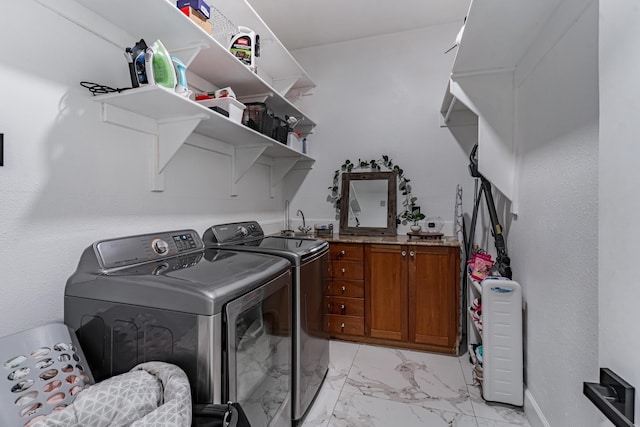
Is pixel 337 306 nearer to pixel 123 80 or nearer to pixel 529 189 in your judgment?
pixel 529 189

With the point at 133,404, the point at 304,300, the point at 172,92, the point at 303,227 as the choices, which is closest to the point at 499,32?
the point at 172,92

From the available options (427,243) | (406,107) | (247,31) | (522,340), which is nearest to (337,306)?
(427,243)

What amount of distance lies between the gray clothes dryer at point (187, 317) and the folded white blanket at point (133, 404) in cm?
9

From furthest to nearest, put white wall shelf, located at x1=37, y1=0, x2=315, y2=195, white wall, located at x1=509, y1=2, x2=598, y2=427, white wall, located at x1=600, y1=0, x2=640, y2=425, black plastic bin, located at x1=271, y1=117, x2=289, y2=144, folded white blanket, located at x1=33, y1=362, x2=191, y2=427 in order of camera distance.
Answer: black plastic bin, located at x1=271, y1=117, x2=289, y2=144 < white wall shelf, located at x1=37, y1=0, x2=315, y2=195 < white wall, located at x1=509, y1=2, x2=598, y2=427 < folded white blanket, located at x1=33, y1=362, x2=191, y2=427 < white wall, located at x1=600, y1=0, x2=640, y2=425

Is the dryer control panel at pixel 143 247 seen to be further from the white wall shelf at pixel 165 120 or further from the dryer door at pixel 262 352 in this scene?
the dryer door at pixel 262 352

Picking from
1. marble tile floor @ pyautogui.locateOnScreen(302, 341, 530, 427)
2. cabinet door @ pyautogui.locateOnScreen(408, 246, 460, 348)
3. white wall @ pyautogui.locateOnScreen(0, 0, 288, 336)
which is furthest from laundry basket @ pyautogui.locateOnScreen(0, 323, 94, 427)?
cabinet door @ pyautogui.locateOnScreen(408, 246, 460, 348)

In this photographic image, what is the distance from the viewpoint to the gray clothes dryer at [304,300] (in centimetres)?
160

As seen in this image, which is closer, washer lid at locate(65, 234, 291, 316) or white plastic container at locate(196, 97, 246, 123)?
washer lid at locate(65, 234, 291, 316)

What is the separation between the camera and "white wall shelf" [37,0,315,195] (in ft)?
4.23

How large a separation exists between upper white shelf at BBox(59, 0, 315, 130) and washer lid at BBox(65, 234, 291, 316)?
106cm

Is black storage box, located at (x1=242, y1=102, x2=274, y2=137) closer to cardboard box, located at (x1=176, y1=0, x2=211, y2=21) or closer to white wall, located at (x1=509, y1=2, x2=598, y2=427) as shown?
cardboard box, located at (x1=176, y1=0, x2=211, y2=21)

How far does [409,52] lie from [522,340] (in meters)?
2.65

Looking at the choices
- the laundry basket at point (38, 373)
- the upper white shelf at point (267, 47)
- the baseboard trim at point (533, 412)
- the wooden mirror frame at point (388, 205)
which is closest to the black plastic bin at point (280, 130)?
the upper white shelf at point (267, 47)

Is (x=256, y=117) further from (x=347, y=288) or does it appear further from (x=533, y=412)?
(x=533, y=412)
